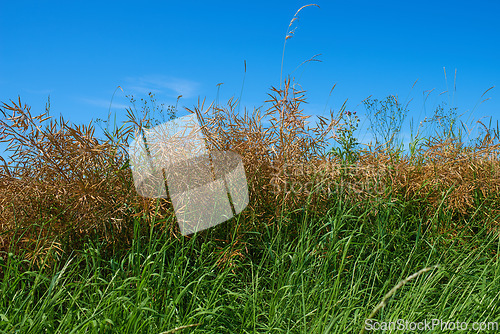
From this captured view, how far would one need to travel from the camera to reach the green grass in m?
2.16

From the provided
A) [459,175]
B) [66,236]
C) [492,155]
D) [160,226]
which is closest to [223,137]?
[160,226]

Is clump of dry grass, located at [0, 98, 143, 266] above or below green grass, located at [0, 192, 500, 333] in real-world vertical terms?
above

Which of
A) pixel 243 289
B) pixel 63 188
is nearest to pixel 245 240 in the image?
pixel 243 289

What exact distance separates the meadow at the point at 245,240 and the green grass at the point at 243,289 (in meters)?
0.02

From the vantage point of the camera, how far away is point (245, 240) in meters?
2.97

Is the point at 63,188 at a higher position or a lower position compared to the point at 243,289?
higher

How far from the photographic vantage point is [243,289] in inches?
101

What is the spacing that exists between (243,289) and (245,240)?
484 millimetres

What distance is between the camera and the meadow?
7.91ft

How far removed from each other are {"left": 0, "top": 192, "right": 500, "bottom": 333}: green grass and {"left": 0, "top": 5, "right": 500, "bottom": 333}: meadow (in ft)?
0.06

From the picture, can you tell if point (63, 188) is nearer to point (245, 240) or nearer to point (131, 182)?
point (131, 182)

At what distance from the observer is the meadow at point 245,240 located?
241cm

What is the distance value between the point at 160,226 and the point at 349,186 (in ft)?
4.94

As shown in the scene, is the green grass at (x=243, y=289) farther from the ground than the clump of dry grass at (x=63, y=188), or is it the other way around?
the clump of dry grass at (x=63, y=188)
